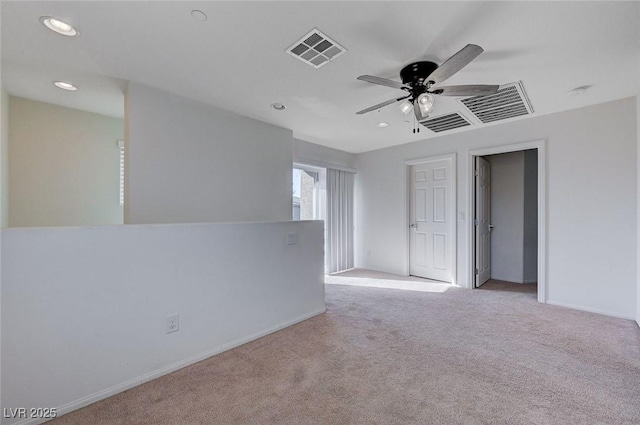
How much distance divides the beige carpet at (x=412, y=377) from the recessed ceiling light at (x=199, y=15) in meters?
2.44

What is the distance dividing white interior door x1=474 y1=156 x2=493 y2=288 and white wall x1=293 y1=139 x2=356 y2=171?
2.32m

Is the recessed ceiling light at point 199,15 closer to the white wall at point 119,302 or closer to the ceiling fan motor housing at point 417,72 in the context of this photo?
the white wall at point 119,302

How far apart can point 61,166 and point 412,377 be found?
4.40 metres

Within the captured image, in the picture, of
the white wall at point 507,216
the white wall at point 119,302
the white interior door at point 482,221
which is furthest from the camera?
the white wall at point 507,216

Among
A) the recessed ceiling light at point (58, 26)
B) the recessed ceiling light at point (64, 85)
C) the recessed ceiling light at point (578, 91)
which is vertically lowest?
the recessed ceiling light at point (578, 91)

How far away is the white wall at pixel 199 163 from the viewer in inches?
108

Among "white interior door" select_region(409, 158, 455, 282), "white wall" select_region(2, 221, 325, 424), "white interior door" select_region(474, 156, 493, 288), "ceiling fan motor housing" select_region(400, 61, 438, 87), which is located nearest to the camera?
"white wall" select_region(2, 221, 325, 424)

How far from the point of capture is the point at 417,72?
2.30m

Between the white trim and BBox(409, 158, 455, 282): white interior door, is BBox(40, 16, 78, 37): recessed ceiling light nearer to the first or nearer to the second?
the white trim

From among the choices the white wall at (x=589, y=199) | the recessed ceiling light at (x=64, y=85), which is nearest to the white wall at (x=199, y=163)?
the recessed ceiling light at (x=64, y=85)


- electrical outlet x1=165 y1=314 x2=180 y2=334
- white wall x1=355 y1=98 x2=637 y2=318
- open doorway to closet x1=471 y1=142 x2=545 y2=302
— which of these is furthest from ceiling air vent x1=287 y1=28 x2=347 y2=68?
open doorway to closet x1=471 y1=142 x2=545 y2=302

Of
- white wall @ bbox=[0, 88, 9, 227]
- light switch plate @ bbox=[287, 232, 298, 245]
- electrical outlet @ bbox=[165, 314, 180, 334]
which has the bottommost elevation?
electrical outlet @ bbox=[165, 314, 180, 334]

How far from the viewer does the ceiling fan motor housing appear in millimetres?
2262

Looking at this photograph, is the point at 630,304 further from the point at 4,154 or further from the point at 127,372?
the point at 4,154
